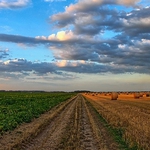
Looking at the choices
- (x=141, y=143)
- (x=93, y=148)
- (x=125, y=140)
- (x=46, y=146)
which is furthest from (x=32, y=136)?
(x=141, y=143)

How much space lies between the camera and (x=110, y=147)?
10.8 meters

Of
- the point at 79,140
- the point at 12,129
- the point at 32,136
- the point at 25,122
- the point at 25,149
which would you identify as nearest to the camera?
the point at 25,149

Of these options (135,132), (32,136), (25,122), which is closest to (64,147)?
(32,136)

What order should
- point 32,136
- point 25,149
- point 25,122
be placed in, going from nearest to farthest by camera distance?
point 25,149, point 32,136, point 25,122

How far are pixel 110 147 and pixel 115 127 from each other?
202 inches

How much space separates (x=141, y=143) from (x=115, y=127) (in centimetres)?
488

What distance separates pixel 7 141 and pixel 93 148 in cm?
436

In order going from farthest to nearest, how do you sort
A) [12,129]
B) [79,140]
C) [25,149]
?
[12,129] < [79,140] < [25,149]

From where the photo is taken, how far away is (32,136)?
13.2 m

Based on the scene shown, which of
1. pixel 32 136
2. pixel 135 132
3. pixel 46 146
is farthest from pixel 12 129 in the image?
pixel 135 132

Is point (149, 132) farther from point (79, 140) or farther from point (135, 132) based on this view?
point (79, 140)

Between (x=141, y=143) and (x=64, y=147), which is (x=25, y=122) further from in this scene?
(x=141, y=143)

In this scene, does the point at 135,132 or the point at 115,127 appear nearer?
the point at 135,132

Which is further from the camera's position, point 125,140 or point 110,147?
point 125,140
